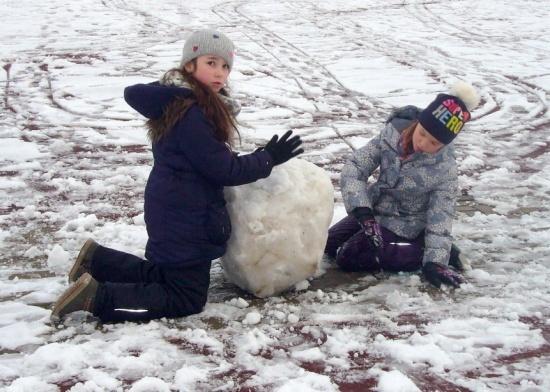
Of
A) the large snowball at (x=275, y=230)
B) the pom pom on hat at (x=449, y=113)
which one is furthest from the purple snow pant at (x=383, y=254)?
the pom pom on hat at (x=449, y=113)

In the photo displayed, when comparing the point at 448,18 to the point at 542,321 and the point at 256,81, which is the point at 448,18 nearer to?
the point at 256,81

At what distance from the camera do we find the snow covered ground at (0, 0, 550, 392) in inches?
98.1

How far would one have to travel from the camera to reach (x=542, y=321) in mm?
2873

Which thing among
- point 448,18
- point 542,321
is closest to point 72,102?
point 542,321

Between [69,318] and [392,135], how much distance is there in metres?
1.98

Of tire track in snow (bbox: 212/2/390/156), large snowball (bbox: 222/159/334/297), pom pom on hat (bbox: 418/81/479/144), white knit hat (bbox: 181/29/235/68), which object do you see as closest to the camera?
→ white knit hat (bbox: 181/29/235/68)

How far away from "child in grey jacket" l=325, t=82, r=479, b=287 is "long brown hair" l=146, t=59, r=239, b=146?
0.94 metres

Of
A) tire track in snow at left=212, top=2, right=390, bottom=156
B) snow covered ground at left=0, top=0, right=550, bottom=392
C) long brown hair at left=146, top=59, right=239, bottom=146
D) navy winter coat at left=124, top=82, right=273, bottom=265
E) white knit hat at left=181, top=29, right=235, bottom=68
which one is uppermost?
white knit hat at left=181, top=29, right=235, bottom=68

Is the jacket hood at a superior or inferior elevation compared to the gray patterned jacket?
superior

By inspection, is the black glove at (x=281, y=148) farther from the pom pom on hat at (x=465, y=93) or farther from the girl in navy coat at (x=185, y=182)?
the pom pom on hat at (x=465, y=93)

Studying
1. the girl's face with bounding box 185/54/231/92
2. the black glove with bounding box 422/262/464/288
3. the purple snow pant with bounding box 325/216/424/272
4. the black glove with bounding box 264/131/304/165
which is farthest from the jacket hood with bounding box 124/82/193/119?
the black glove with bounding box 422/262/464/288

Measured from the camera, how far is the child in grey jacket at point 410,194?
10.5ft

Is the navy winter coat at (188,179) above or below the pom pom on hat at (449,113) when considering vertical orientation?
below

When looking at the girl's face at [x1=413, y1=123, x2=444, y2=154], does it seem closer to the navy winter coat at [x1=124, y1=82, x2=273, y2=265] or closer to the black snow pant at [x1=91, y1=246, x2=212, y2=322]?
the navy winter coat at [x1=124, y1=82, x2=273, y2=265]
